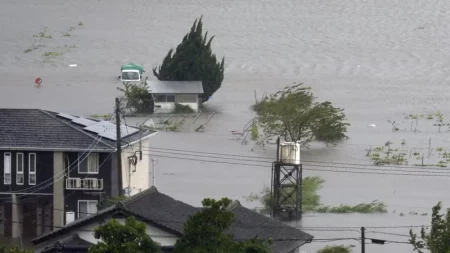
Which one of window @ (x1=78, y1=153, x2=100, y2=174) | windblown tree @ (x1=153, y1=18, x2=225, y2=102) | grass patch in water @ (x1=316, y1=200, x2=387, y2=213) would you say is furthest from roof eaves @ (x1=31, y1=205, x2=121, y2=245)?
windblown tree @ (x1=153, y1=18, x2=225, y2=102)

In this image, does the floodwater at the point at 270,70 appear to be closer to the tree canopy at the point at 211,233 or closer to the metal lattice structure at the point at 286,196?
the metal lattice structure at the point at 286,196

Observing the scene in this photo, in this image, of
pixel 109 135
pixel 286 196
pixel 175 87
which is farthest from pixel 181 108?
pixel 109 135

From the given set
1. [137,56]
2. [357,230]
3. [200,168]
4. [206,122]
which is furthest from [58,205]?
[137,56]

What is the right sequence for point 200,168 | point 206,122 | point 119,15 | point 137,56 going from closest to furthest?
point 200,168 → point 206,122 → point 137,56 → point 119,15

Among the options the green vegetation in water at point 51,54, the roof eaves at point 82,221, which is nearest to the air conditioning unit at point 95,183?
the roof eaves at point 82,221

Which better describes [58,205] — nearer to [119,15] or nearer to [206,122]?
[206,122]

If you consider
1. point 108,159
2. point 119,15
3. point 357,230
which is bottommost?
point 357,230
